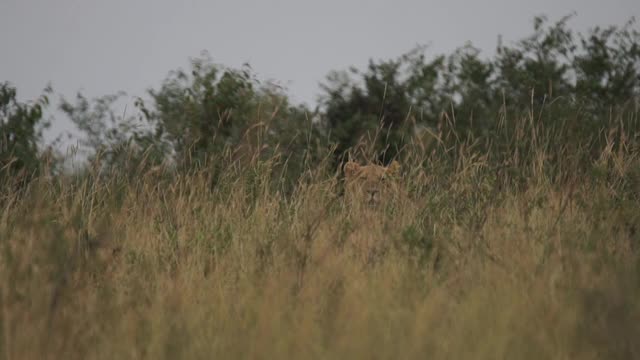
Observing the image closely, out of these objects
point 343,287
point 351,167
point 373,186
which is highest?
point 351,167

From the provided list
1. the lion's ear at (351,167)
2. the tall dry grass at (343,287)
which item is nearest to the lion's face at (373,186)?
the lion's ear at (351,167)

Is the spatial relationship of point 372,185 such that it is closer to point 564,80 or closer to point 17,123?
point 17,123

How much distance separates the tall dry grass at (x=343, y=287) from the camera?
248cm

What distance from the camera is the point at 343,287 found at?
3.10m

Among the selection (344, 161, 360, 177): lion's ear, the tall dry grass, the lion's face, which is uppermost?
(344, 161, 360, 177): lion's ear

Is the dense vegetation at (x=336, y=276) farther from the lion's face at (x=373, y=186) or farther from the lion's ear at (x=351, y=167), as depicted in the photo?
the lion's ear at (x=351, y=167)

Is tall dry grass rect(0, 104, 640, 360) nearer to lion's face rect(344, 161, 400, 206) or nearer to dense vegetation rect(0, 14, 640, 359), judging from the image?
dense vegetation rect(0, 14, 640, 359)

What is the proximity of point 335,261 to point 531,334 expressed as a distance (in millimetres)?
949

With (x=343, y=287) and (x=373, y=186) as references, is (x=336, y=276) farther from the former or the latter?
(x=373, y=186)

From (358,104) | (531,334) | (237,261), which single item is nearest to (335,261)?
(237,261)

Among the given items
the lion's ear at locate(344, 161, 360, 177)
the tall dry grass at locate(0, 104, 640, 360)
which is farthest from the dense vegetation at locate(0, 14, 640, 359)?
Result: the lion's ear at locate(344, 161, 360, 177)

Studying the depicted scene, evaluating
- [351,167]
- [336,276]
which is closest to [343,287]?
[336,276]

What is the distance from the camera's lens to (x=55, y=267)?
2.89 metres

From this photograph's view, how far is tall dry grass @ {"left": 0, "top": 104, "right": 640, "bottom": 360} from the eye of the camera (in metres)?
2.48
